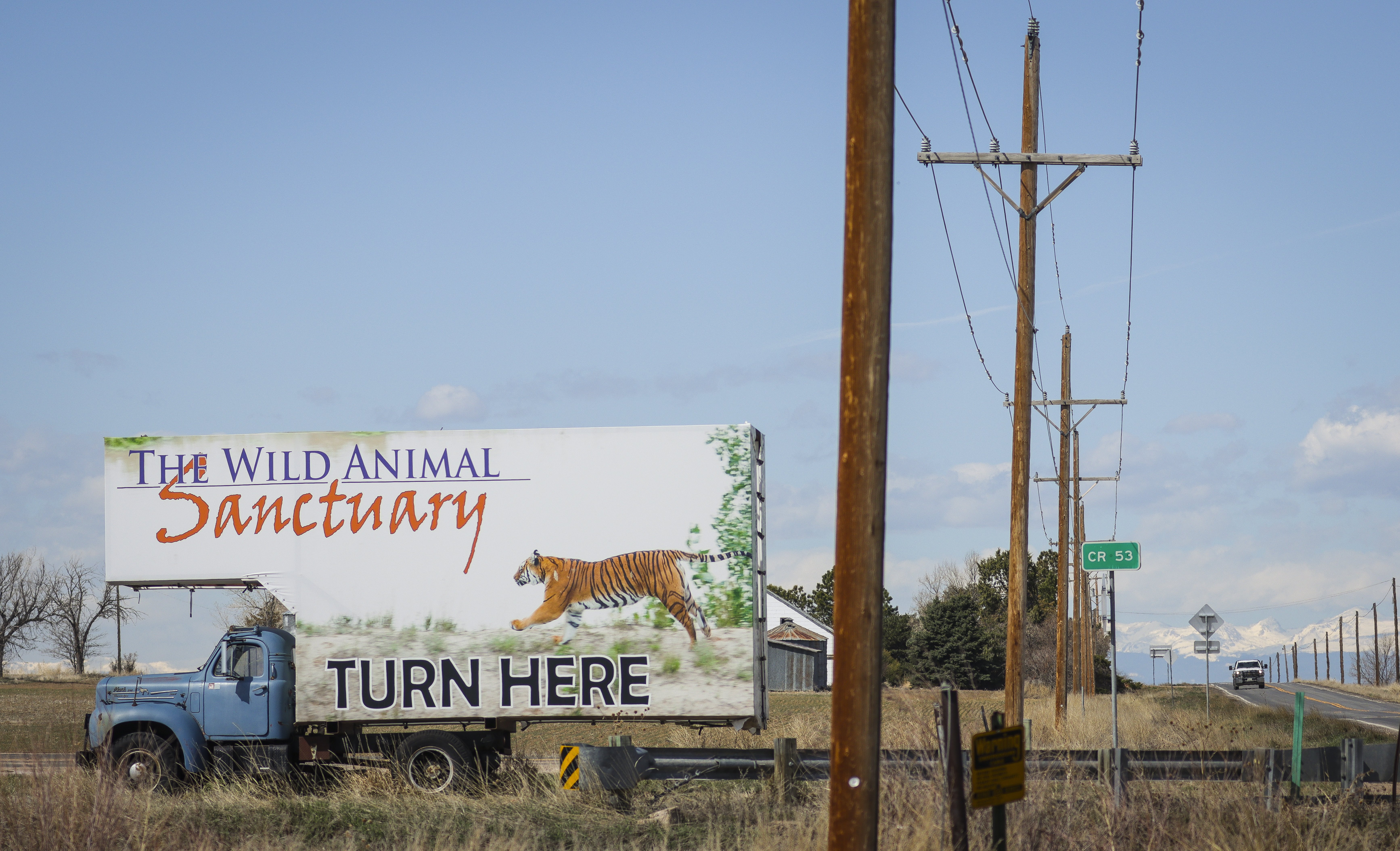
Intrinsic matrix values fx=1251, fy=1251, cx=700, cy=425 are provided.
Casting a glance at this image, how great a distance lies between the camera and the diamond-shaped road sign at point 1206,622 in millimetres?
29953

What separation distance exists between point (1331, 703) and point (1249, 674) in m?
28.4

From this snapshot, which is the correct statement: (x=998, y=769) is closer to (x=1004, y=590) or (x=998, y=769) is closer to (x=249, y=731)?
(x=249, y=731)

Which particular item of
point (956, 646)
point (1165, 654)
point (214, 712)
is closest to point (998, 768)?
point (214, 712)

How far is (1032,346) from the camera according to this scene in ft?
64.6

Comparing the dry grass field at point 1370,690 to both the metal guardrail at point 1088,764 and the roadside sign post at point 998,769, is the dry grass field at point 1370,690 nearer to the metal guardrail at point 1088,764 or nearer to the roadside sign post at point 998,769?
Answer: the metal guardrail at point 1088,764

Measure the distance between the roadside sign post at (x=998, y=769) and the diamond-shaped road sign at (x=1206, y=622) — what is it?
24.2m

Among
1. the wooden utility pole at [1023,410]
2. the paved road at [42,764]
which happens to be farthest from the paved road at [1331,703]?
the paved road at [42,764]

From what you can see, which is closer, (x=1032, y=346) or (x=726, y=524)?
(x=726, y=524)

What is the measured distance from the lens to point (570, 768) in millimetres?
13672

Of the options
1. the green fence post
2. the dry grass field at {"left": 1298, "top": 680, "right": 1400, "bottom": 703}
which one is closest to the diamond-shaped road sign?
the green fence post

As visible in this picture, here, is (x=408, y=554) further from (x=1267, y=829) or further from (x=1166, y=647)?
(x=1166, y=647)

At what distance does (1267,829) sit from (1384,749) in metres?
4.14

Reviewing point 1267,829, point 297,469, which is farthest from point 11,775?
point 1267,829

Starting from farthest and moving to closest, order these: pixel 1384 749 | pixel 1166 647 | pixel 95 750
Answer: pixel 1166 647 < pixel 95 750 < pixel 1384 749
